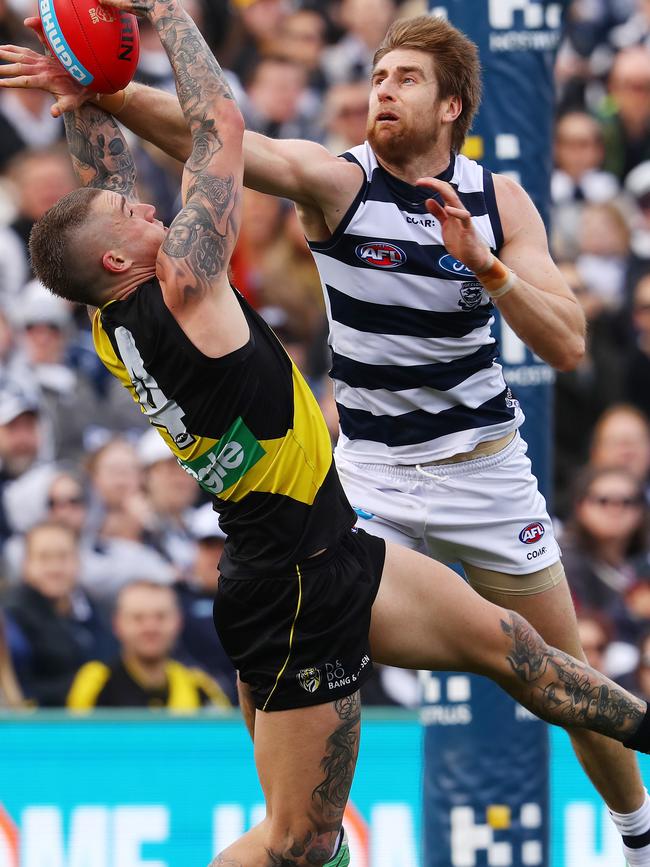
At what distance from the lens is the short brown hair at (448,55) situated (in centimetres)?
488

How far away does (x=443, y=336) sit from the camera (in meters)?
4.92

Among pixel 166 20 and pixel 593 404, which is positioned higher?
pixel 166 20

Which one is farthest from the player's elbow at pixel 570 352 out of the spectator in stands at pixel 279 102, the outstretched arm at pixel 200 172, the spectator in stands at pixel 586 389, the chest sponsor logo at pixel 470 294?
the spectator in stands at pixel 279 102

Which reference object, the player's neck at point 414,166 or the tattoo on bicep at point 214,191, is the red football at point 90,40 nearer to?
the tattoo on bicep at point 214,191

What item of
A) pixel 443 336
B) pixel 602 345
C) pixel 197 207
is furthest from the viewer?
pixel 602 345

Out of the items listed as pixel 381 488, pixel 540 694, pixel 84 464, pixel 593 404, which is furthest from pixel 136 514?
pixel 540 694

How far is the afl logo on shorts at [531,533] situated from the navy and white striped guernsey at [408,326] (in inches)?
13.1

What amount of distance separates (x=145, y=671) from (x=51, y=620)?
0.55 meters

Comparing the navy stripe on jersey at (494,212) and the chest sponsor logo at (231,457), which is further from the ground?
the navy stripe on jersey at (494,212)

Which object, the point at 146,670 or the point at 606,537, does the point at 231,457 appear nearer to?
the point at 146,670

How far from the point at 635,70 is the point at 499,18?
11.8ft

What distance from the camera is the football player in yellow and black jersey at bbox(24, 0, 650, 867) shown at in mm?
4234

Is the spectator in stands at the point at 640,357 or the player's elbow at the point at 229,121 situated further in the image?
the spectator in stands at the point at 640,357

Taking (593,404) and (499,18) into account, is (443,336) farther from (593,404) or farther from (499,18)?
(593,404)
